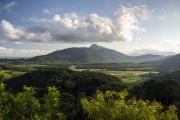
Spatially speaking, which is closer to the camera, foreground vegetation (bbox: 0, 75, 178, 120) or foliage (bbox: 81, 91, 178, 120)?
foreground vegetation (bbox: 0, 75, 178, 120)

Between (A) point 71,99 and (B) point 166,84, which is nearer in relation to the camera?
(B) point 166,84

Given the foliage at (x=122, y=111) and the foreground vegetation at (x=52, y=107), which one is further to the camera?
the foliage at (x=122, y=111)

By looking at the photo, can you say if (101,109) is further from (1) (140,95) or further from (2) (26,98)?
(1) (140,95)

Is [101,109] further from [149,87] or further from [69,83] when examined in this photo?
[69,83]

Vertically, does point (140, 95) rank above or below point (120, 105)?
below

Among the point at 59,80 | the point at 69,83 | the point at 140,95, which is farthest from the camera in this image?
the point at 59,80

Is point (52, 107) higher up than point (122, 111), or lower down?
higher up

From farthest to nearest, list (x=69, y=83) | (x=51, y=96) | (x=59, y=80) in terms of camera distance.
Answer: (x=59, y=80)
(x=69, y=83)
(x=51, y=96)

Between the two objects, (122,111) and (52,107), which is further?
(52,107)

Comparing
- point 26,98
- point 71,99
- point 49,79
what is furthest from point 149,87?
point 49,79
